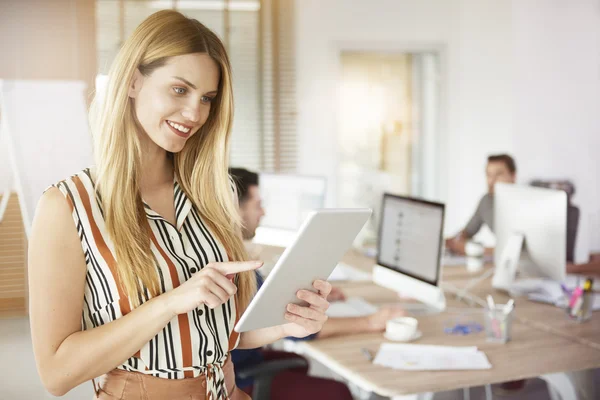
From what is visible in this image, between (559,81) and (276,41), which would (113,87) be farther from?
(559,81)

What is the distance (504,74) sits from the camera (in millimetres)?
6000

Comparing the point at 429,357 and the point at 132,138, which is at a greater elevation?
the point at 132,138

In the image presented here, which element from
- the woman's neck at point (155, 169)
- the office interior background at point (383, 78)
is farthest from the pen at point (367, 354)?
the office interior background at point (383, 78)

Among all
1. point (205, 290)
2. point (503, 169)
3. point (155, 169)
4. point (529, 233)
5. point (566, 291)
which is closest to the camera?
point (205, 290)

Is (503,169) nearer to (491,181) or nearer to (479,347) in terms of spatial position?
(491,181)

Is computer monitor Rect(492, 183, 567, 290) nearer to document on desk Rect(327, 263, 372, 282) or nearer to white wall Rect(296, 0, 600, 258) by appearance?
document on desk Rect(327, 263, 372, 282)

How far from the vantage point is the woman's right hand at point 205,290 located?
121cm

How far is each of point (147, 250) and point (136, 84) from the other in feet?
1.12

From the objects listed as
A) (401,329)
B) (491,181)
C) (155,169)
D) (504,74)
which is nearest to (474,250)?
(491,181)

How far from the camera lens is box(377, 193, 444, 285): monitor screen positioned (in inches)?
103

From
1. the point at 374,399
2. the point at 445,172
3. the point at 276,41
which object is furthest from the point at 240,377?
the point at 445,172

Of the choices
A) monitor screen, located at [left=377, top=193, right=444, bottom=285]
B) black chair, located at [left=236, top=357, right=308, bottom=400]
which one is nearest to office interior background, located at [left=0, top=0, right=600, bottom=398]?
monitor screen, located at [left=377, top=193, right=444, bottom=285]

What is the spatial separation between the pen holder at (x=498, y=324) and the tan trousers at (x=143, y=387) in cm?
133

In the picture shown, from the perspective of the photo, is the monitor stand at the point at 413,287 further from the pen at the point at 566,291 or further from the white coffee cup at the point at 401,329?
the pen at the point at 566,291
